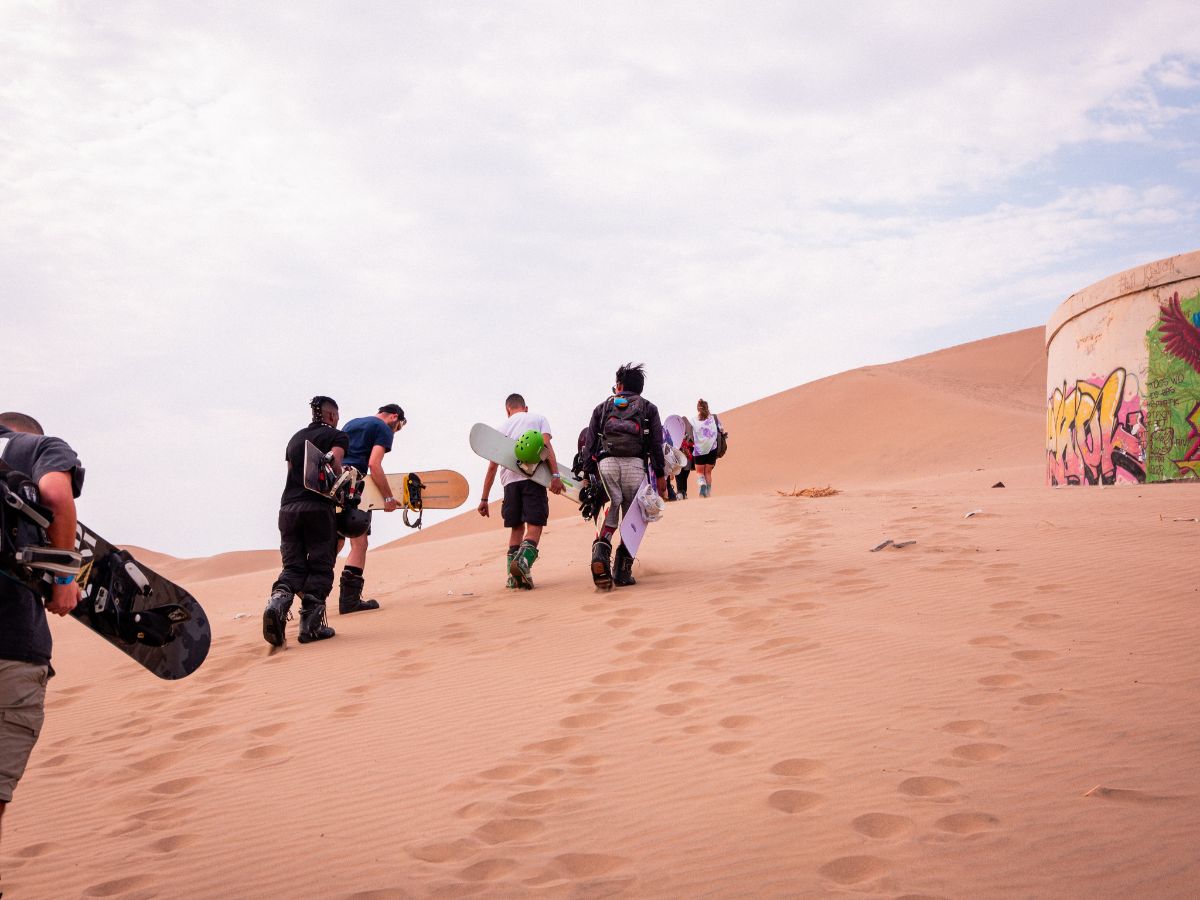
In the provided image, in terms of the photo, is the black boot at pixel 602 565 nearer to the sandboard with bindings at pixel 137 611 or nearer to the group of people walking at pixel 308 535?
the group of people walking at pixel 308 535

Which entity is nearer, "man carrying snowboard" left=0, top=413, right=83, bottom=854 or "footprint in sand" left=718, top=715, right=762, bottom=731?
"man carrying snowboard" left=0, top=413, right=83, bottom=854

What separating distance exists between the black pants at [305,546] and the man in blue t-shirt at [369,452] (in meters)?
0.72

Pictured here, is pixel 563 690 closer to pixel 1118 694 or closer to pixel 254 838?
pixel 254 838

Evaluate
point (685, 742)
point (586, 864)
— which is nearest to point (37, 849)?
point (586, 864)

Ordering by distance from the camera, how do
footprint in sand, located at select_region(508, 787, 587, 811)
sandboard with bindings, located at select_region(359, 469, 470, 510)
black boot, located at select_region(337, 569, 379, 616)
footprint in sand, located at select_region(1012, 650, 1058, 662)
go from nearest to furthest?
footprint in sand, located at select_region(508, 787, 587, 811) → footprint in sand, located at select_region(1012, 650, 1058, 662) → black boot, located at select_region(337, 569, 379, 616) → sandboard with bindings, located at select_region(359, 469, 470, 510)

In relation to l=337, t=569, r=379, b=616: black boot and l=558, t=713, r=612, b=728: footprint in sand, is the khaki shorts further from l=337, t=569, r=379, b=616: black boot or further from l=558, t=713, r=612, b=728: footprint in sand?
l=337, t=569, r=379, b=616: black boot

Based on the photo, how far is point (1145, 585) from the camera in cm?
644

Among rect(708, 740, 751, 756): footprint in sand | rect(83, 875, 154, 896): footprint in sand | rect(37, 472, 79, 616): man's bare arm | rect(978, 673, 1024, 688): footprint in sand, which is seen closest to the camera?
rect(37, 472, 79, 616): man's bare arm

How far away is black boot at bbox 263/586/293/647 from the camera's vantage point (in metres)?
6.78

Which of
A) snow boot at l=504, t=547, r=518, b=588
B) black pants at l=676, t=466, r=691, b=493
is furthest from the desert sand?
black pants at l=676, t=466, r=691, b=493

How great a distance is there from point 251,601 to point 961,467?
26.7 meters

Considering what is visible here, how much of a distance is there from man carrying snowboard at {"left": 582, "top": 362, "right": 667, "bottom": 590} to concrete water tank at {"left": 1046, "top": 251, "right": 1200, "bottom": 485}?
391 inches

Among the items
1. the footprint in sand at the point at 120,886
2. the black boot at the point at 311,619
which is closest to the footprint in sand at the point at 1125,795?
the footprint in sand at the point at 120,886

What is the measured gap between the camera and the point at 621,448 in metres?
7.76
